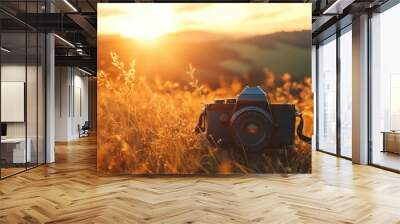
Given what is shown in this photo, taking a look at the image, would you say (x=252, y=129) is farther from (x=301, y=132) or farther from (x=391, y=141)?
(x=391, y=141)

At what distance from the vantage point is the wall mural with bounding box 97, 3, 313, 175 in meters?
6.01

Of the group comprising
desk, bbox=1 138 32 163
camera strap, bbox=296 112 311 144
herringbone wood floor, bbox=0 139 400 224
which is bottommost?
herringbone wood floor, bbox=0 139 400 224

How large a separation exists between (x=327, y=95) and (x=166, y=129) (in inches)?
214

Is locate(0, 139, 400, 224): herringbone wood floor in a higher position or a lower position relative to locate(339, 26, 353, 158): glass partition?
lower

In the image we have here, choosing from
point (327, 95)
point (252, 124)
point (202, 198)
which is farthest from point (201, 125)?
point (327, 95)

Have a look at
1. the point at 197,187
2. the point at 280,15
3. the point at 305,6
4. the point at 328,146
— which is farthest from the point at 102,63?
the point at 328,146

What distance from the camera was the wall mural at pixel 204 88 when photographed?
6.01 m

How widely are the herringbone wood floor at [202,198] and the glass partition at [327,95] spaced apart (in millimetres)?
2995

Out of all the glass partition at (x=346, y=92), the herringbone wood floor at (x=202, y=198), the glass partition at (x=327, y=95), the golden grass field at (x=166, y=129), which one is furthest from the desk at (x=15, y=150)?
the glass partition at (x=327, y=95)

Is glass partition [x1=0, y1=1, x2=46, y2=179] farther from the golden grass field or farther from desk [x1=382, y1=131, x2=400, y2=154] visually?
desk [x1=382, y1=131, x2=400, y2=154]

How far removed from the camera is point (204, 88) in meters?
6.04

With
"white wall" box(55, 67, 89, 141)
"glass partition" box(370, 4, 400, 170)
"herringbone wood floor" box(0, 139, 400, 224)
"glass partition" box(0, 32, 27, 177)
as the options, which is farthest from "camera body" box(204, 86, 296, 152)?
"white wall" box(55, 67, 89, 141)

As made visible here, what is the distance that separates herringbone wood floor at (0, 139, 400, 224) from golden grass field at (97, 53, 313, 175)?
0.24 metres

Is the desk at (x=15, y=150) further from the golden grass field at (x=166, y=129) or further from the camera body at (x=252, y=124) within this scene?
the camera body at (x=252, y=124)
